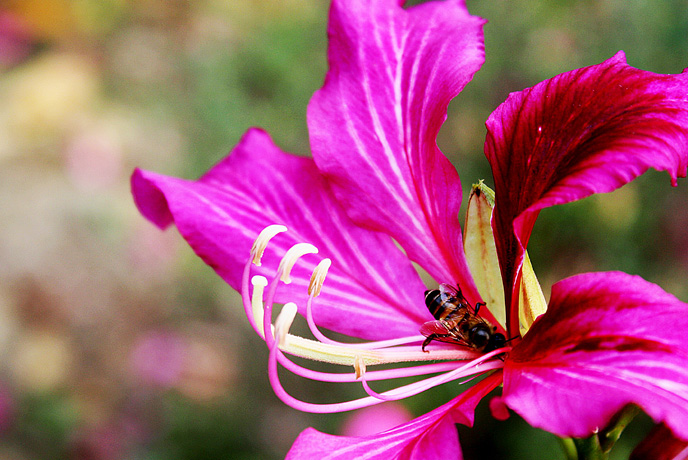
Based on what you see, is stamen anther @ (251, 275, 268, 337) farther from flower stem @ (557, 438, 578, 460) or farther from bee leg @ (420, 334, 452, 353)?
flower stem @ (557, 438, 578, 460)

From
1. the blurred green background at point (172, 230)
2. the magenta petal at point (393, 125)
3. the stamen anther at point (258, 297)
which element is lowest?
the blurred green background at point (172, 230)

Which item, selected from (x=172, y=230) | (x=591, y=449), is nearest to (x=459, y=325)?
(x=591, y=449)

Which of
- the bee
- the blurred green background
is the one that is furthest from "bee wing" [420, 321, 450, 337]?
the blurred green background

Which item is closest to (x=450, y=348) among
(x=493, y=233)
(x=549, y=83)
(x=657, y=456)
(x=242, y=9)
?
(x=493, y=233)

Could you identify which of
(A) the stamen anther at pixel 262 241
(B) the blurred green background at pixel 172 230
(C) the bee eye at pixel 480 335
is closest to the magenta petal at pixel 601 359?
(C) the bee eye at pixel 480 335

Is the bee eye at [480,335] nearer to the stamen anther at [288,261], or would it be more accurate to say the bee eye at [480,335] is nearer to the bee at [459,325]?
the bee at [459,325]

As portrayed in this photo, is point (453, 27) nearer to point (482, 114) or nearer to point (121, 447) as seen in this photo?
point (482, 114)
